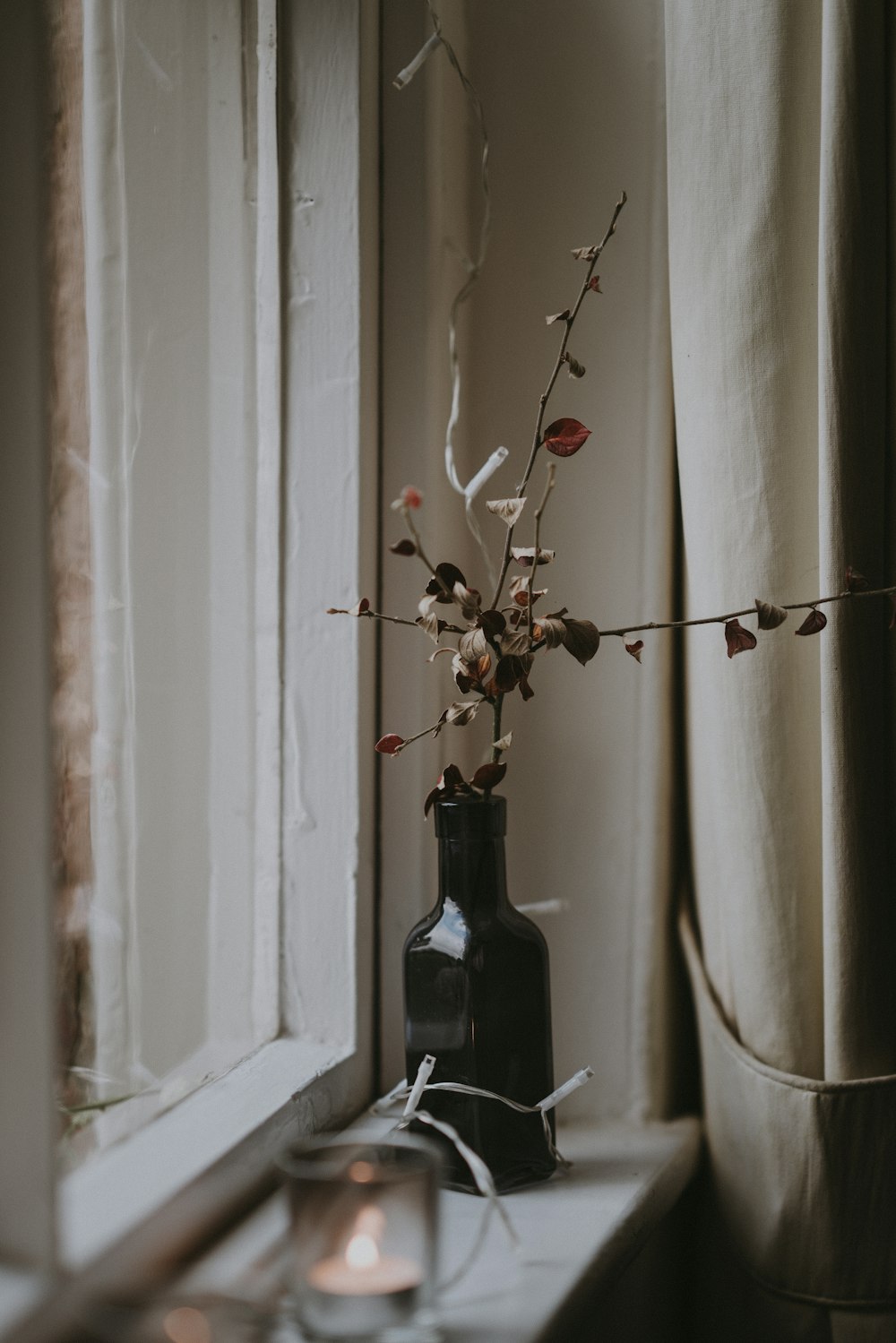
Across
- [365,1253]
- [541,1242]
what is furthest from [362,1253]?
[541,1242]

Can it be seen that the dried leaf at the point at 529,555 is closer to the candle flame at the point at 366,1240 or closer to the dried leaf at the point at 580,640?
the dried leaf at the point at 580,640

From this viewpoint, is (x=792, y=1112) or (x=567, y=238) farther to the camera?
(x=567, y=238)

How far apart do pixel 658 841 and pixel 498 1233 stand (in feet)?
1.10

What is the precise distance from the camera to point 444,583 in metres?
0.72

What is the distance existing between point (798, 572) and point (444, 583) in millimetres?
264

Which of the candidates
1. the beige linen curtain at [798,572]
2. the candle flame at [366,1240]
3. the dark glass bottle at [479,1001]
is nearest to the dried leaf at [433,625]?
the dark glass bottle at [479,1001]

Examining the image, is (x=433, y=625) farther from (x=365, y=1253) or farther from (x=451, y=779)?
(x=365, y=1253)

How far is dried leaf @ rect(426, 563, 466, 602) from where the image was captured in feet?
2.34

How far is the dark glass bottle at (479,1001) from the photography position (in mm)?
723

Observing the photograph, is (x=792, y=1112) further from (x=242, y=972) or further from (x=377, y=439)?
(x=377, y=439)

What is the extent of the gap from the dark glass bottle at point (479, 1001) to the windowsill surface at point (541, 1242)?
0.04 metres

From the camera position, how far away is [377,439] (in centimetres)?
88

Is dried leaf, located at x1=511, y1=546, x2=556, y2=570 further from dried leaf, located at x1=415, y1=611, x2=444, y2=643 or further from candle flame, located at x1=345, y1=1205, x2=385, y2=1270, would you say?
candle flame, located at x1=345, y1=1205, x2=385, y2=1270

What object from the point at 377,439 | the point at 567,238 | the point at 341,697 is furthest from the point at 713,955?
the point at 567,238
